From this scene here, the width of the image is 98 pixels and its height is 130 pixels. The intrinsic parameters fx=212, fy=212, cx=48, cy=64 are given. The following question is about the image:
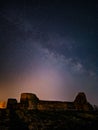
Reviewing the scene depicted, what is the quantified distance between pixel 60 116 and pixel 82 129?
5.15 metres

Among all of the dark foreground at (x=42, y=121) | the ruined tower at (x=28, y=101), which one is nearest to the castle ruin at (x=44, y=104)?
the ruined tower at (x=28, y=101)

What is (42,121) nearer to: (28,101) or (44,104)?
(28,101)

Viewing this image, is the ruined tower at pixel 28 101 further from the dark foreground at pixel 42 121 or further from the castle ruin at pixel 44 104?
the dark foreground at pixel 42 121

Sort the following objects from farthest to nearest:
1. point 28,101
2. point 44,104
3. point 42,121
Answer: point 44,104
point 28,101
point 42,121

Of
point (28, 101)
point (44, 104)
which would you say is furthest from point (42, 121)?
point (44, 104)

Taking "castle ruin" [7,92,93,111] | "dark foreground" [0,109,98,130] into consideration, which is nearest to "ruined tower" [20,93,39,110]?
"castle ruin" [7,92,93,111]

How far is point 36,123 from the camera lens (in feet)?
99.3

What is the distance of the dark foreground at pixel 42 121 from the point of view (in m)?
29.5

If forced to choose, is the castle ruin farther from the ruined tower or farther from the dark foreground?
the dark foreground

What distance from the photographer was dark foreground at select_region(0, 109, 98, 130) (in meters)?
29.5

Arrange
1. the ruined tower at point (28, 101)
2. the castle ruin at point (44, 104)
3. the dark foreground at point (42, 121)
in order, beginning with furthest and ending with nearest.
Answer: the ruined tower at point (28, 101)
the castle ruin at point (44, 104)
the dark foreground at point (42, 121)

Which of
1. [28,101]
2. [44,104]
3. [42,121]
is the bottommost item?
[42,121]

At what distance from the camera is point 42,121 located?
31.1m

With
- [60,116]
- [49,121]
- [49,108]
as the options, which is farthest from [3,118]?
[49,108]
